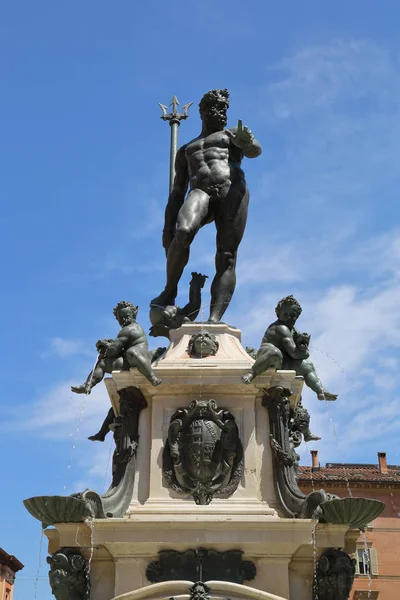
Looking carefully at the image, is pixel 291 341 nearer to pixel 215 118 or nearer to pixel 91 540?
pixel 91 540

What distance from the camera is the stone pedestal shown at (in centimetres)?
915

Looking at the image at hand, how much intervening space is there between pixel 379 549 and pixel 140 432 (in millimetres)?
32206

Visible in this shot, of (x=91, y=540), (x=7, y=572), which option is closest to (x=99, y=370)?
(x=91, y=540)

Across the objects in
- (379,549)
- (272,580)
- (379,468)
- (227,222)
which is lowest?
(272,580)

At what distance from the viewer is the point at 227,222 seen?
12.1 meters

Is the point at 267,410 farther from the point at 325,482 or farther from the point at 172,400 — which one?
the point at 325,482

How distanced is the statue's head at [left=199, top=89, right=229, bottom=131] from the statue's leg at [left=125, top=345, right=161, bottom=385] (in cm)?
372

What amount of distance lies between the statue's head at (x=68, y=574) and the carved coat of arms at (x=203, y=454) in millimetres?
1264

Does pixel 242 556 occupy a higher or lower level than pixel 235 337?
lower

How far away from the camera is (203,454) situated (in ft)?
31.7

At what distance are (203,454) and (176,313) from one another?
258 cm

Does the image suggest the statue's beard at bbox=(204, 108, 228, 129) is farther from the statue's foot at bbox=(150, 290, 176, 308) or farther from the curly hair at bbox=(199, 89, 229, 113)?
the statue's foot at bbox=(150, 290, 176, 308)

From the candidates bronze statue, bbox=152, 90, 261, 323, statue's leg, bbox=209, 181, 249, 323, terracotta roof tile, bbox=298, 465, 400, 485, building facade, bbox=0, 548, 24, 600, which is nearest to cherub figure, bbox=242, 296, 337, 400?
bronze statue, bbox=152, 90, 261, 323

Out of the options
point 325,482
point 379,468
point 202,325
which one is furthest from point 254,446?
point 379,468
